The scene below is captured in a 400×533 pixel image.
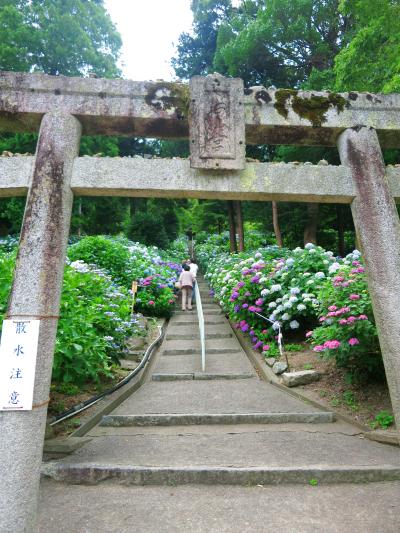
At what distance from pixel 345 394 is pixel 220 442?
2.01 metres

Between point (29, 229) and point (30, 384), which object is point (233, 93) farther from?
point (30, 384)

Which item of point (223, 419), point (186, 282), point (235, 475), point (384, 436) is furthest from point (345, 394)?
point (186, 282)

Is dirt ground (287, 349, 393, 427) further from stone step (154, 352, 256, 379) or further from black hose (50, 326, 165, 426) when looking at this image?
black hose (50, 326, 165, 426)

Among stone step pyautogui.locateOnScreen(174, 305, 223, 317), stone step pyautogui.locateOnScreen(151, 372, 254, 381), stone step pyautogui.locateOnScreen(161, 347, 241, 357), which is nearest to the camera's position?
stone step pyautogui.locateOnScreen(151, 372, 254, 381)

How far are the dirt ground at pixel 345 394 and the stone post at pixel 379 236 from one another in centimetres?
182

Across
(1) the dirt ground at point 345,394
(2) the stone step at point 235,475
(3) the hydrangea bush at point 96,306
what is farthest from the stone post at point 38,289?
(1) the dirt ground at point 345,394

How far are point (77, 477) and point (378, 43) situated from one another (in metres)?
9.44

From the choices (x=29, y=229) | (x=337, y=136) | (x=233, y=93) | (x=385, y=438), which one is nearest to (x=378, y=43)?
(x=337, y=136)

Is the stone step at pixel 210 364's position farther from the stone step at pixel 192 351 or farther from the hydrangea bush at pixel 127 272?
the hydrangea bush at pixel 127 272

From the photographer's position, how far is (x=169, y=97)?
124 inches

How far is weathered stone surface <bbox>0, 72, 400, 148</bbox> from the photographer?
9.86ft

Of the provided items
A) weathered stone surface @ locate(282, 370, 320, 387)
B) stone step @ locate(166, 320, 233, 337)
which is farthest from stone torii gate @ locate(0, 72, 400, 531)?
stone step @ locate(166, 320, 233, 337)

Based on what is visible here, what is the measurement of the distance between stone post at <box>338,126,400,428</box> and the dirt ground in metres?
1.82

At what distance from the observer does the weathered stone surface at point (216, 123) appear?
2973 mm
